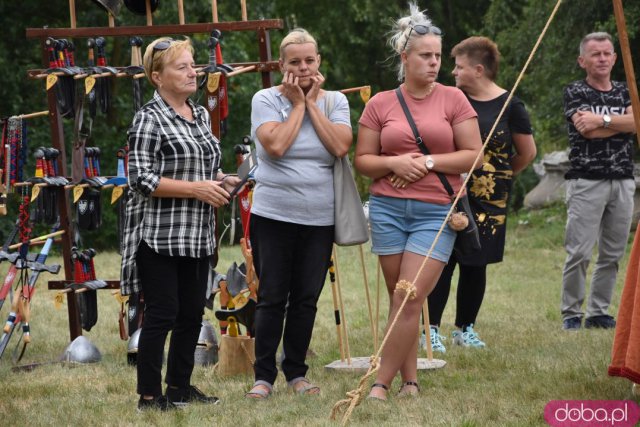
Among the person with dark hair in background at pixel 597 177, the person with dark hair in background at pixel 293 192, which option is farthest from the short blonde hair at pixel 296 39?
the person with dark hair in background at pixel 597 177

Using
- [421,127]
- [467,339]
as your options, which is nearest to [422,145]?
[421,127]

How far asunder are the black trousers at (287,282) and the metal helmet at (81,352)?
1.69 meters

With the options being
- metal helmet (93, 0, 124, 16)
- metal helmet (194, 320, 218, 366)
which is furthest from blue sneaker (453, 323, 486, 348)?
metal helmet (93, 0, 124, 16)

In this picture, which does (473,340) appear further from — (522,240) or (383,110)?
(522,240)

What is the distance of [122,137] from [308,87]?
14101mm

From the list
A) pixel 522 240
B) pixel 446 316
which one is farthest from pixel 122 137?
pixel 446 316

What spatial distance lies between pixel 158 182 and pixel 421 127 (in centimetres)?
122

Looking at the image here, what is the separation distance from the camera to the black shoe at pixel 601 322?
760cm

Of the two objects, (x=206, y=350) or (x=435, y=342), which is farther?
(x=435, y=342)

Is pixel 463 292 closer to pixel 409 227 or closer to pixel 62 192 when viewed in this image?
pixel 409 227

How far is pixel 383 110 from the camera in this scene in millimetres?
5320

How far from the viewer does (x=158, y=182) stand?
195 inches

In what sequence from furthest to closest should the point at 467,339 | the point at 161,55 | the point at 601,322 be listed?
1. the point at 601,322
2. the point at 467,339
3. the point at 161,55

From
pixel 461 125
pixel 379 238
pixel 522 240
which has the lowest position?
pixel 522 240
